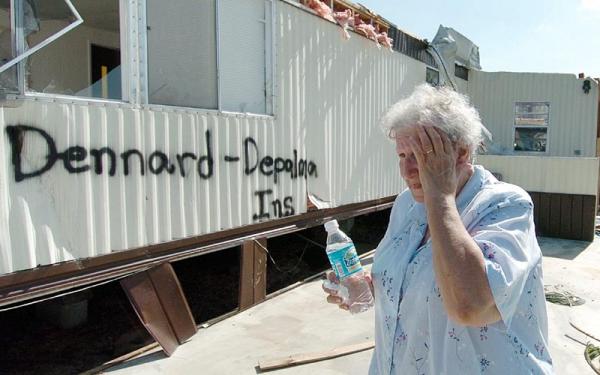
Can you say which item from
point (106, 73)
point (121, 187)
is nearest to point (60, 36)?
point (106, 73)

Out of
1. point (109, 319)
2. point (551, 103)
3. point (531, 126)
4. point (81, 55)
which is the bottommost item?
point (109, 319)

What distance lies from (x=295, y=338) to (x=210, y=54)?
300 cm

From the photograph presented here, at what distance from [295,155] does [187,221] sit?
6.38 ft

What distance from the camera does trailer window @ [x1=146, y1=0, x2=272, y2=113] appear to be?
439cm

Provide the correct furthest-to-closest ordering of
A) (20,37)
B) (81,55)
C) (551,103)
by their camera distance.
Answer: (551,103), (81,55), (20,37)

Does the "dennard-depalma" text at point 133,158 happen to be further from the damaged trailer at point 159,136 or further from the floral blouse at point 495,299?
the floral blouse at point 495,299

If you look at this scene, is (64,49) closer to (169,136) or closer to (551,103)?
(169,136)

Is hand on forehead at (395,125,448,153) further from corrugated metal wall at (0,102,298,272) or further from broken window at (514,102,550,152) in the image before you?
broken window at (514,102,550,152)

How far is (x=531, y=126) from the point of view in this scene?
1370 cm

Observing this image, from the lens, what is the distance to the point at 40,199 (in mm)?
3434

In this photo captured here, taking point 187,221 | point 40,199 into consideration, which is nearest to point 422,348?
point 40,199

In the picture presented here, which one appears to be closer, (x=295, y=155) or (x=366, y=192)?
(x=295, y=155)

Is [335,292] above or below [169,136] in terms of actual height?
below

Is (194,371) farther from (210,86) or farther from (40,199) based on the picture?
(210,86)
